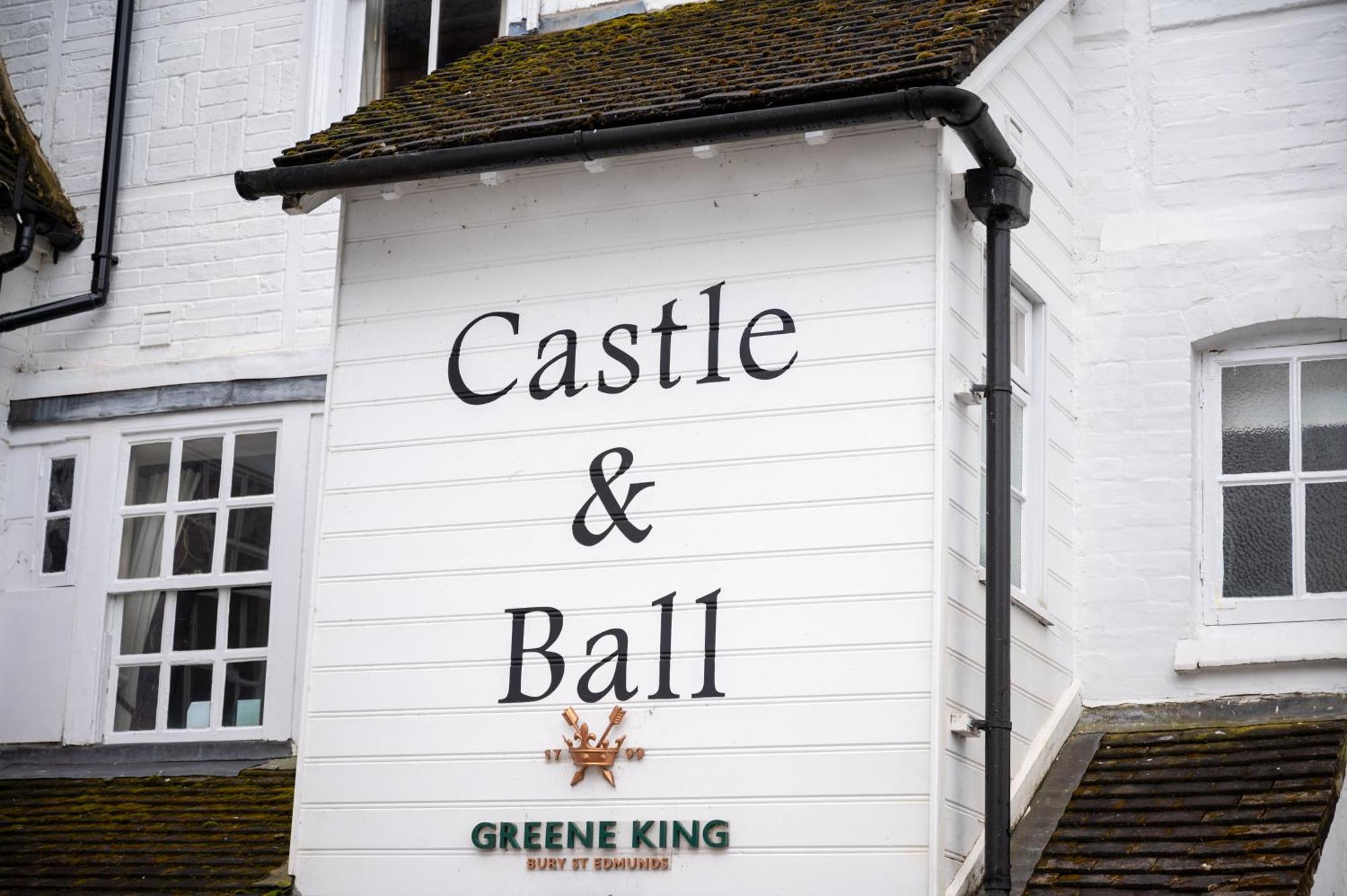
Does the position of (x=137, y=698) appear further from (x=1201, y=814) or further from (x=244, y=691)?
(x=1201, y=814)

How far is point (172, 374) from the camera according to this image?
37.9ft

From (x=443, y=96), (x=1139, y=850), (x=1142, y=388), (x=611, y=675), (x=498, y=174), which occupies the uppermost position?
(x=443, y=96)

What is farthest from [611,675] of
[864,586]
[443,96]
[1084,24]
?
[1084,24]

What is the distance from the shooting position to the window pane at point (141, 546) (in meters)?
11.4

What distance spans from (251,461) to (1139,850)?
5554mm

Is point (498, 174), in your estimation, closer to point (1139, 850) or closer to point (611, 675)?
point (611, 675)

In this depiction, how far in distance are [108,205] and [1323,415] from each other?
23.0 feet

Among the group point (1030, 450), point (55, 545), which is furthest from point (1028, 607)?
point (55, 545)

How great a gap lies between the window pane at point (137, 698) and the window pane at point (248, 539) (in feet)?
2.50

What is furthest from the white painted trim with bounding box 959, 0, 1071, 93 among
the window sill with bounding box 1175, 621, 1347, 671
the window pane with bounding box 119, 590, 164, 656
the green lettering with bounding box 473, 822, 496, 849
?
the window pane with bounding box 119, 590, 164, 656

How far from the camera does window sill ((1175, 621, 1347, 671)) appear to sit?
890 cm

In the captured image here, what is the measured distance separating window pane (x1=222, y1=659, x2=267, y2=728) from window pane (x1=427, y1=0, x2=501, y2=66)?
12.2ft

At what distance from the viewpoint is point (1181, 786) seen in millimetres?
8508

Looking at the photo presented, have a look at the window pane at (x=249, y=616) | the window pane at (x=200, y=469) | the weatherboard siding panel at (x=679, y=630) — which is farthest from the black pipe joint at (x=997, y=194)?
the window pane at (x=200, y=469)
